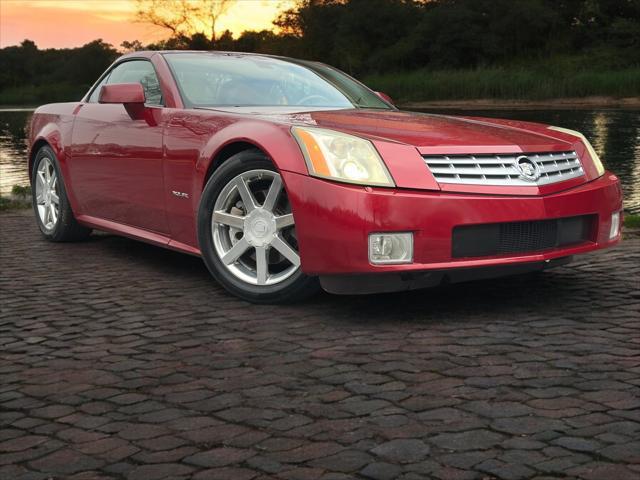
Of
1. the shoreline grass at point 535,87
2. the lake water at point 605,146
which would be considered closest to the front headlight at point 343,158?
the lake water at point 605,146

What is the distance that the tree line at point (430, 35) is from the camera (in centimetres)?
6850

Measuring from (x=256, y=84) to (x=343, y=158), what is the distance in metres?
1.66

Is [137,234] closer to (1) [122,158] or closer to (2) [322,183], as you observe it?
(1) [122,158]

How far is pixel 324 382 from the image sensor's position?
12.3 ft

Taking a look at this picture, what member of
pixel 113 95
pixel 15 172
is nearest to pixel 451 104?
pixel 15 172

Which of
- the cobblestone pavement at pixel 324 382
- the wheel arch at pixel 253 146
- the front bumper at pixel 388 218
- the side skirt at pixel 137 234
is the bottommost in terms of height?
the cobblestone pavement at pixel 324 382

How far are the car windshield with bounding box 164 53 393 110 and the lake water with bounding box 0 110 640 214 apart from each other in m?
4.17

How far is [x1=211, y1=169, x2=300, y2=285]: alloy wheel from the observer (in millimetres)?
4930

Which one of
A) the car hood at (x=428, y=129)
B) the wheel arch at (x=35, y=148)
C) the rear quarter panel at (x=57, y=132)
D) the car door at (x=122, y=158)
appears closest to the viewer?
the car hood at (x=428, y=129)

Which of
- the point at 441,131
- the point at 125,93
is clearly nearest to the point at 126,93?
the point at 125,93

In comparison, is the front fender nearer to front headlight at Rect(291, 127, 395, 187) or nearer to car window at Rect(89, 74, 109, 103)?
front headlight at Rect(291, 127, 395, 187)

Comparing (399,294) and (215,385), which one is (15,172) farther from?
(215,385)

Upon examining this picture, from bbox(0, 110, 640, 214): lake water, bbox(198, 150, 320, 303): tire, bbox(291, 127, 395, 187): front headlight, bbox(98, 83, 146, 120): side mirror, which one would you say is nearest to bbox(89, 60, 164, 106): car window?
bbox(98, 83, 146, 120): side mirror

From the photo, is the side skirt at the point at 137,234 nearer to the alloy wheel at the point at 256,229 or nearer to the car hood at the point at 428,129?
the alloy wheel at the point at 256,229
